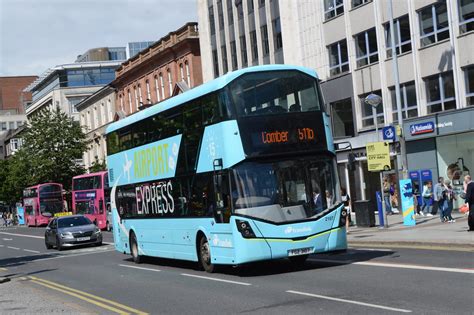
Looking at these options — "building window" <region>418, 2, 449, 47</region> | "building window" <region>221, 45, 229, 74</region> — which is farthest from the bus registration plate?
"building window" <region>221, 45, 229, 74</region>

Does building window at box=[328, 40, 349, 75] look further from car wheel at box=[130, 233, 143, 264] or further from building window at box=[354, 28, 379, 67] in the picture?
car wheel at box=[130, 233, 143, 264]

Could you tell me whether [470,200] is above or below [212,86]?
below

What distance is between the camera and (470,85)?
31.4 metres

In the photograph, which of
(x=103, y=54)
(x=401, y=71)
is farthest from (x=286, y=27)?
(x=103, y=54)

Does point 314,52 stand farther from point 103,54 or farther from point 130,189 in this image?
point 103,54

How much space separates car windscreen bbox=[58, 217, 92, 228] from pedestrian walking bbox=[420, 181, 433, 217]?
1480 centimetres

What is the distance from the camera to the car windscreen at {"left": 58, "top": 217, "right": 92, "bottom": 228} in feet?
111

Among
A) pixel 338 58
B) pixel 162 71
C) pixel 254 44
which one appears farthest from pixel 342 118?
pixel 162 71

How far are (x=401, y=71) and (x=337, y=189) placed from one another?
20809mm

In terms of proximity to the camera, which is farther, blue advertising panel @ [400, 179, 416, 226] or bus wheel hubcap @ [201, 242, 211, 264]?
blue advertising panel @ [400, 179, 416, 226]

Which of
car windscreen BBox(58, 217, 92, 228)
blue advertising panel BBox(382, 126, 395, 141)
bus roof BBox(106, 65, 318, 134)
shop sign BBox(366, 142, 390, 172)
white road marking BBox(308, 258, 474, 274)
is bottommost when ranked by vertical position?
white road marking BBox(308, 258, 474, 274)

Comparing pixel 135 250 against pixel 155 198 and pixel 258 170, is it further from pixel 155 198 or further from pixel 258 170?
pixel 258 170

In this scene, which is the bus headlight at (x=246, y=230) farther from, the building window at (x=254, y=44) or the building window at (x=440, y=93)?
the building window at (x=254, y=44)

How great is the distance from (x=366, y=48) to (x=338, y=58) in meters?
2.65
